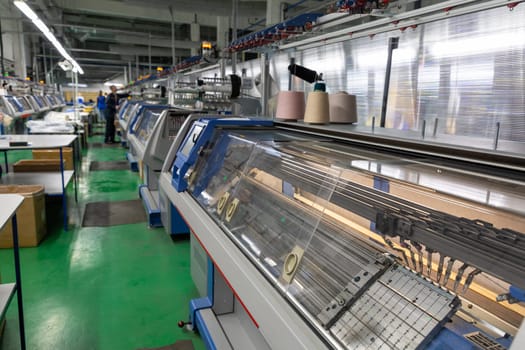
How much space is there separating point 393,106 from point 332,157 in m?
1.98

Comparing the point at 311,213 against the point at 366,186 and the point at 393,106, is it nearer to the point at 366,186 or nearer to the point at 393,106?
the point at 366,186

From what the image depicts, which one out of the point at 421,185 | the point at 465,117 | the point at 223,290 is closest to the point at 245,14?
the point at 465,117

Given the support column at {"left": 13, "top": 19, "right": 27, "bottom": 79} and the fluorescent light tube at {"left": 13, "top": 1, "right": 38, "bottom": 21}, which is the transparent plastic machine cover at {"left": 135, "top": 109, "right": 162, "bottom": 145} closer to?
the fluorescent light tube at {"left": 13, "top": 1, "right": 38, "bottom": 21}

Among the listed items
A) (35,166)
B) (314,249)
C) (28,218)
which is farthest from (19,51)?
(314,249)

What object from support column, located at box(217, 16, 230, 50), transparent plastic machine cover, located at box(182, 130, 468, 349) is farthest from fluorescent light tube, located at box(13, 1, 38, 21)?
support column, located at box(217, 16, 230, 50)

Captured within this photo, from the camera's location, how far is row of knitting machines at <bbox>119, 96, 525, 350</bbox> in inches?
38.1

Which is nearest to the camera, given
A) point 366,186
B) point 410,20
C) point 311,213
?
point 366,186

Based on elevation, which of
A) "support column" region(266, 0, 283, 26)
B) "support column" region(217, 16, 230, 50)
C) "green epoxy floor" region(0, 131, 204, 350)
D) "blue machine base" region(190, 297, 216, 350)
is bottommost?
"green epoxy floor" region(0, 131, 204, 350)

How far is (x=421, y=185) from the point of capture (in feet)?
3.85

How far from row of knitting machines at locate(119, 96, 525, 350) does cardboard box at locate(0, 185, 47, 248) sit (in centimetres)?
→ 217

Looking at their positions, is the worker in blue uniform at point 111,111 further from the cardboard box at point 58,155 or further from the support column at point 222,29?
the cardboard box at point 58,155

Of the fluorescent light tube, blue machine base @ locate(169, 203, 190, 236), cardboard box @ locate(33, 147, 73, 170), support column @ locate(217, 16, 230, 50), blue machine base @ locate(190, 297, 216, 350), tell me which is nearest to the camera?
blue machine base @ locate(190, 297, 216, 350)

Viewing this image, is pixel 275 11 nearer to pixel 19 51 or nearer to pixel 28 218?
pixel 28 218

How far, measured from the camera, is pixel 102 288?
2762 millimetres
